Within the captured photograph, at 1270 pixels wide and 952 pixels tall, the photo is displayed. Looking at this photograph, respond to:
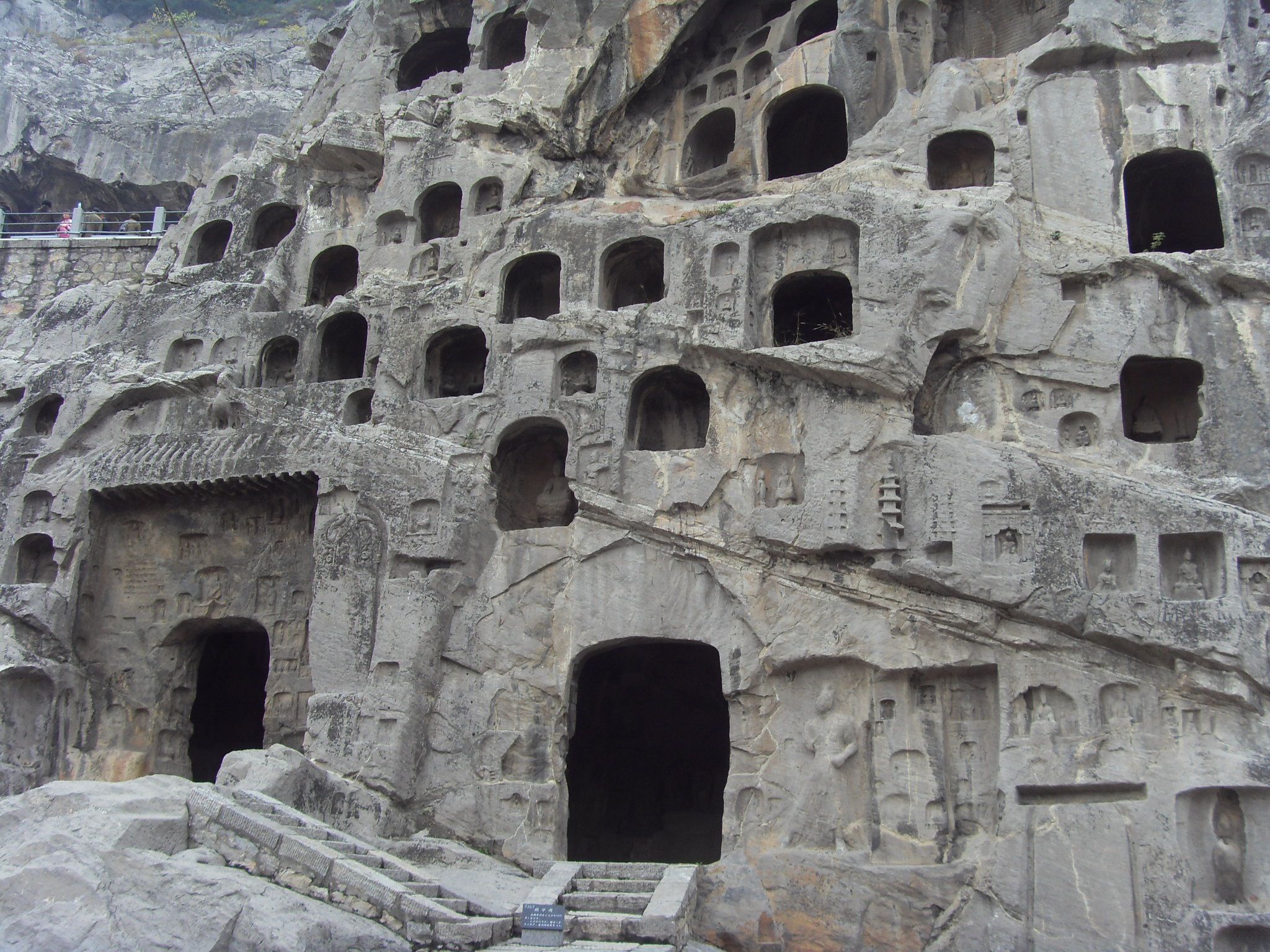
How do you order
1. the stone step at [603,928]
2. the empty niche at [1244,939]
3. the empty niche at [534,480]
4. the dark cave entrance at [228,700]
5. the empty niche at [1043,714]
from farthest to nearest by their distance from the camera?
1. the dark cave entrance at [228,700]
2. the empty niche at [534,480]
3. the empty niche at [1043,714]
4. the empty niche at [1244,939]
5. the stone step at [603,928]

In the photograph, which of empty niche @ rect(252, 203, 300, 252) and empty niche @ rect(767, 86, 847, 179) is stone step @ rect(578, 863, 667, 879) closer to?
empty niche @ rect(767, 86, 847, 179)

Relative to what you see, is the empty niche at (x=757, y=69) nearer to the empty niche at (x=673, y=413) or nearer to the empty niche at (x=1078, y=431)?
the empty niche at (x=673, y=413)

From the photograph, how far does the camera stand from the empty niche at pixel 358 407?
58.7 ft

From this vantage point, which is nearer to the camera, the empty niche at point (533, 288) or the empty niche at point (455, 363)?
the empty niche at point (455, 363)

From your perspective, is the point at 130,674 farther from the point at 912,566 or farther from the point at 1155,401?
the point at 1155,401

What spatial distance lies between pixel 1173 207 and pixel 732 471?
7955 millimetres

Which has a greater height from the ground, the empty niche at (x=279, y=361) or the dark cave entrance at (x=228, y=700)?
the empty niche at (x=279, y=361)

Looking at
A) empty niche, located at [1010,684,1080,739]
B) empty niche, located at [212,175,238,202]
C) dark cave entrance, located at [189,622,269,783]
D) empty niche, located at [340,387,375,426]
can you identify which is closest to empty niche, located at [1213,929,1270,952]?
empty niche, located at [1010,684,1080,739]

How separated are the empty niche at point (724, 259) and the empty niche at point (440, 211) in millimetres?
5097

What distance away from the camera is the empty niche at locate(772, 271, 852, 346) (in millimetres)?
17641

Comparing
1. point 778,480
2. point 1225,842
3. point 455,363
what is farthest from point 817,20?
point 1225,842

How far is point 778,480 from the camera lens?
50.3ft

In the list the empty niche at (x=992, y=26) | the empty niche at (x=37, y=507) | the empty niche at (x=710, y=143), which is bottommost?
the empty niche at (x=37, y=507)

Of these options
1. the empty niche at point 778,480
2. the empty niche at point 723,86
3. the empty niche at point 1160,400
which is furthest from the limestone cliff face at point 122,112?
the empty niche at point 1160,400
